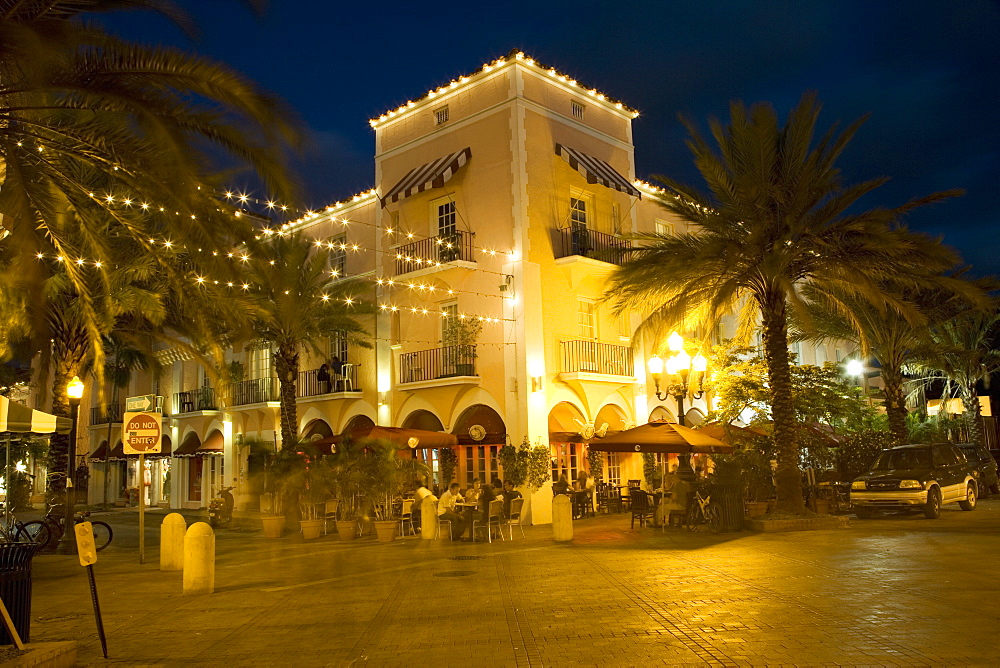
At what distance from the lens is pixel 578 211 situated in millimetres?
25875

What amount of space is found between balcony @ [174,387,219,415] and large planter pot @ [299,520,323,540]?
51.0 feet

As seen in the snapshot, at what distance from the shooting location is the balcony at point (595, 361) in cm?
2414

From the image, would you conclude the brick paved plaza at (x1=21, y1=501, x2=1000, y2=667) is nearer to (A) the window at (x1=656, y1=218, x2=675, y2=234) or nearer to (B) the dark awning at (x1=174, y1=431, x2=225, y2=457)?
(A) the window at (x1=656, y1=218, x2=675, y2=234)

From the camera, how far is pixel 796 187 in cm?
1805

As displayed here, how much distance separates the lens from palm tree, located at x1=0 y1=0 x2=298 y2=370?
339 inches

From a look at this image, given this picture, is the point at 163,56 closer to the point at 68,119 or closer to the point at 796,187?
the point at 68,119

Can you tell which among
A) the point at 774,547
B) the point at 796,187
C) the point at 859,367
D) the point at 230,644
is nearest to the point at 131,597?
the point at 230,644

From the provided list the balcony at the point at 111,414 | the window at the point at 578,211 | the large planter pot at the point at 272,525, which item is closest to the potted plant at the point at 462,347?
the window at the point at 578,211

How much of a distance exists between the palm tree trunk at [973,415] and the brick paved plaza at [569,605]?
15717 millimetres

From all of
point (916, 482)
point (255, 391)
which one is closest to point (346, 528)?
point (916, 482)

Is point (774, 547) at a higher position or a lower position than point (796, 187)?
lower

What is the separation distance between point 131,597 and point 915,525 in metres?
15.3

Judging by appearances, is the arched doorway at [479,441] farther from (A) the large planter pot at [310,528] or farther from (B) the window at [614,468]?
(A) the large planter pot at [310,528]

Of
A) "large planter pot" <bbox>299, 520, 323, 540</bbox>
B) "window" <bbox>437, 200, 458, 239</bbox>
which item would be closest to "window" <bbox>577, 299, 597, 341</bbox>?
"window" <bbox>437, 200, 458, 239</bbox>
